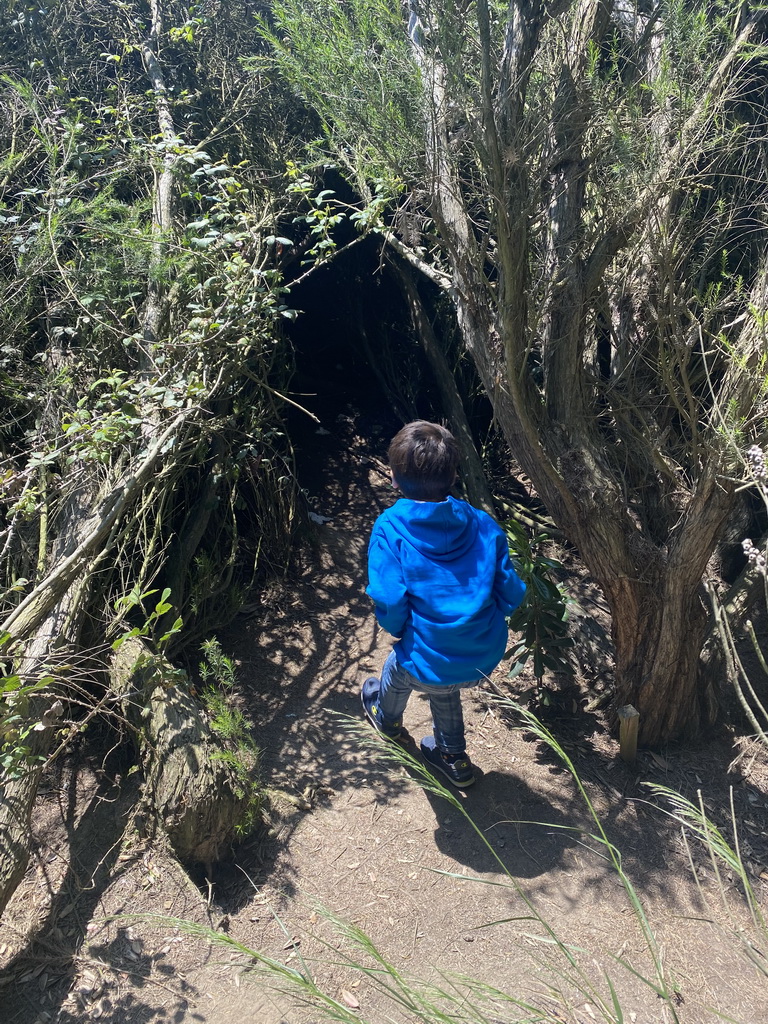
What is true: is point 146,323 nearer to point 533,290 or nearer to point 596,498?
point 533,290

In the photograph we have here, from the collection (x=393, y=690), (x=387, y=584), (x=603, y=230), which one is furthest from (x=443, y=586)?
(x=603, y=230)

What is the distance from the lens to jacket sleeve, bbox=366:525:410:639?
2.66m

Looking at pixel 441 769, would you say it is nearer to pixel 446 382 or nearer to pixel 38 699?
pixel 38 699

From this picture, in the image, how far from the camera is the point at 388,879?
2.69 metres

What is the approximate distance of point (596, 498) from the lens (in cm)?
294

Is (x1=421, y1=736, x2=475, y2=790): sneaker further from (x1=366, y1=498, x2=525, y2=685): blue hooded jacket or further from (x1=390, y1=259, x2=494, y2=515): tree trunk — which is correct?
(x1=390, y1=259, x2=494, y2=515): tree trunk

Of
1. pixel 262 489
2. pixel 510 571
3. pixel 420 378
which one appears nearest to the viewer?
pixel 510 571

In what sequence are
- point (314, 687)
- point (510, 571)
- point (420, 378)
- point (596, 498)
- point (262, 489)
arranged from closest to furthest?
point (510, 571) → point (596, 498) → point (314, 687) → point (262, 489) → point (420, 378)

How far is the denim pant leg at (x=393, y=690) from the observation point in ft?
9.57

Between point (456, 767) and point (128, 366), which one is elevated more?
point (128, 366)

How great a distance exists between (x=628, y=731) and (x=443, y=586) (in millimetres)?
1183

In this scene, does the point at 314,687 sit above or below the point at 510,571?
below

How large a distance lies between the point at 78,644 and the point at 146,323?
1.50m

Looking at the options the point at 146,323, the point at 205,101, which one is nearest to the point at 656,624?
the point at 146,323
